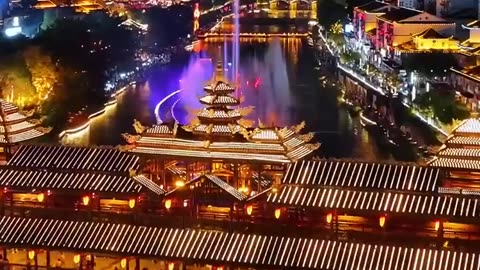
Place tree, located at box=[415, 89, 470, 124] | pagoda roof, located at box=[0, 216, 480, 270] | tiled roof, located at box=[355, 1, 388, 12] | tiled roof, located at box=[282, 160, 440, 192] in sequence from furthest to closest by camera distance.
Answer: tiled roof, located at box=[355, 1, 388, 12]
tree, located at box=[415, 89, 470, 124]
tiled roof, located at box=[282, 160, 440, 192]
pagoda roof, located at box=[0, 216, 480, 270]

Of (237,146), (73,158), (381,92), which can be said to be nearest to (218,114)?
(237,146)

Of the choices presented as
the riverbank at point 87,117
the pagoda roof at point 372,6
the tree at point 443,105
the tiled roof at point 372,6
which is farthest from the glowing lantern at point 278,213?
the tiled roof at point 372,6

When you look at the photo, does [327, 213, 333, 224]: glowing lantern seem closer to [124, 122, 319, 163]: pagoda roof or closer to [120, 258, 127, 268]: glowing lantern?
[124, 122, 319, 163]: pagoda roof

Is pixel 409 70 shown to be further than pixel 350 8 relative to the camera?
No

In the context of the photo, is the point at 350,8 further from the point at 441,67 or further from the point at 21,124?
the point at 21,124

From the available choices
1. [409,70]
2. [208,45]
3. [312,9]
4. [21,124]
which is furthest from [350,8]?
[21,124]

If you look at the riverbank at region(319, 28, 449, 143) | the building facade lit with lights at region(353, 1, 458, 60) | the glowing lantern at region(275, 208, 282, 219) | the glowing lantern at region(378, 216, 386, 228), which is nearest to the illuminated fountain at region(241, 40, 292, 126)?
the riverbank at region(319, 28, 449, 143)

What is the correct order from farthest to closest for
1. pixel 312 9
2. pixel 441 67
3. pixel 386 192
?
pixel 312 9 → pixel 441 67 → pixel 386 192

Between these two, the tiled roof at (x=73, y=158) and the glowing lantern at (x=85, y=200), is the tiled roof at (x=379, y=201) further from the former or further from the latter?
the glowing lantern at (x=85, y=200)
